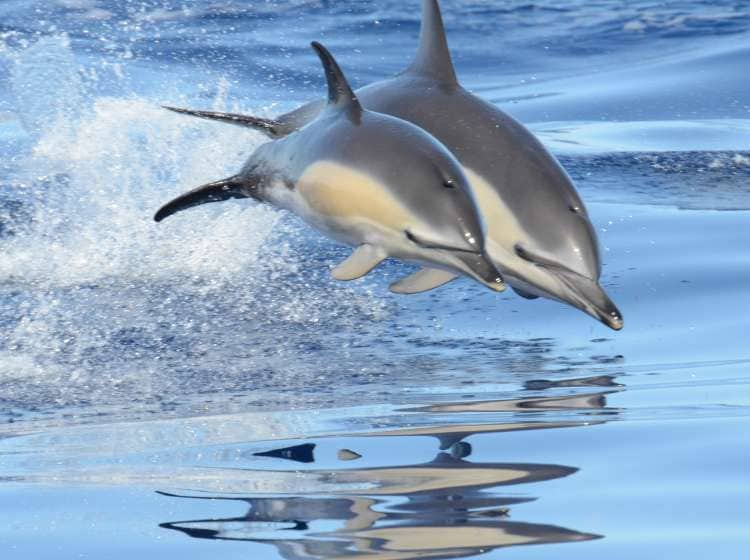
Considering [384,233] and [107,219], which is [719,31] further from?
[384,233]

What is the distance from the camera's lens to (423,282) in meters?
4.92

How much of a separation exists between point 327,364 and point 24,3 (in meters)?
17.2

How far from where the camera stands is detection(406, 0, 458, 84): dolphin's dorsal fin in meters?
5.52

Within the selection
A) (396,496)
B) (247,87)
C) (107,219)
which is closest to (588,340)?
(396,496)

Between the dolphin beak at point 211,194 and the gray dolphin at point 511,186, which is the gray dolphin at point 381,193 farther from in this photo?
the dolphin beak at point 211,194

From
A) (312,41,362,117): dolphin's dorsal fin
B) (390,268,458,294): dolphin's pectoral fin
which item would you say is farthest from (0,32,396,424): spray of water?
(312,41,362,117): dolphin's dorsal fin

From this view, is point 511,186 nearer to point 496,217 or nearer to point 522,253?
point 496,217

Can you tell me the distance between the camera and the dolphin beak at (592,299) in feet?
15.0

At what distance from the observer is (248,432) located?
3961 millimetres

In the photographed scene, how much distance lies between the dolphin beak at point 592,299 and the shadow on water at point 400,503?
679 millimetres

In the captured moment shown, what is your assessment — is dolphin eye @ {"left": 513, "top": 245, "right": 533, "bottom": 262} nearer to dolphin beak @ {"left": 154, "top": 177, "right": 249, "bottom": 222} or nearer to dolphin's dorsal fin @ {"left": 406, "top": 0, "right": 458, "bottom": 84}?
dolphin's dorsal fin @ {"left": 406, "top": 0, "right": 458, "bottom": 84}

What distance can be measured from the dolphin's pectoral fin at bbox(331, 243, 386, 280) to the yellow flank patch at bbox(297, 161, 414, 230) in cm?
11

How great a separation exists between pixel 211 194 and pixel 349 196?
2.85 feet

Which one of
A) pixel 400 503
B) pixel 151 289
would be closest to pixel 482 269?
pixel 400 503
